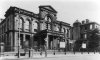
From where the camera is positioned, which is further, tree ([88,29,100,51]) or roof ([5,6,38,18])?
tree ([88,29,100,51])

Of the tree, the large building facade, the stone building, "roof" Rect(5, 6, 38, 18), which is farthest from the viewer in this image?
the stone building

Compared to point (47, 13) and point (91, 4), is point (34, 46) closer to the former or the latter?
point (47, 13)

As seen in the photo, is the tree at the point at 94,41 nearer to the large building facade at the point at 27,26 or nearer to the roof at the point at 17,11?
the large building facade at the point at 27,26

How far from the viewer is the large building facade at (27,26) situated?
1326 inches

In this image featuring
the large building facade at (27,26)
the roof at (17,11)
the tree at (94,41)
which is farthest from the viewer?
the tree at (94,41)

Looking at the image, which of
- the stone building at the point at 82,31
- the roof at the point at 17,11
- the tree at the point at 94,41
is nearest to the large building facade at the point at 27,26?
the roof at the point at 17,11

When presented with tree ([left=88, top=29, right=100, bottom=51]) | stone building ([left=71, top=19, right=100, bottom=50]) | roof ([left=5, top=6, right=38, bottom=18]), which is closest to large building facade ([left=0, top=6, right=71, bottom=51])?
roof ([left=5, top=6, right=38, bottom=18])

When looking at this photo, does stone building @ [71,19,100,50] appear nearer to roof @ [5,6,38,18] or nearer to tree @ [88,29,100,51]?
tree @ [88,29,100,51]

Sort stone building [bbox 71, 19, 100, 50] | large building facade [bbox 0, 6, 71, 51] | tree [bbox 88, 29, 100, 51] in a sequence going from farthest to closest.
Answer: stone building [bbox 71, 19, 100, 50] → tree [bbox 88, 29, 100, 51] → large building facade [bbox 0, 6, 71, 51]

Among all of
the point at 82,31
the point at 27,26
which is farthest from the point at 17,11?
the point at 82,31

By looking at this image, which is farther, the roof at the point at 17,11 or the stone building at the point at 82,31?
the stone building at the point at 82,31

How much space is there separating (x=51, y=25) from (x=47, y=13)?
3.58 meters

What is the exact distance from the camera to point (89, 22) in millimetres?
56688

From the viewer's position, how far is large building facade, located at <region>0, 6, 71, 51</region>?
33.7m
